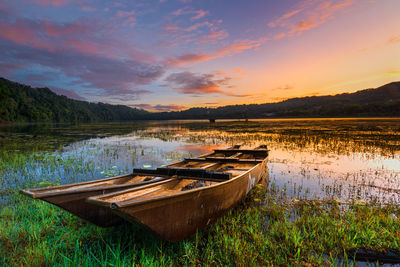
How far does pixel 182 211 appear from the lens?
3443 millimetres

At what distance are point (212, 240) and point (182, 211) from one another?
5.06 ft

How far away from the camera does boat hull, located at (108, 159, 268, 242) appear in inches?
112

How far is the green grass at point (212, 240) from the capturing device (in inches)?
138

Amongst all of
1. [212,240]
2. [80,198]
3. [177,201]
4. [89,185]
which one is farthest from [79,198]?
[212,240]

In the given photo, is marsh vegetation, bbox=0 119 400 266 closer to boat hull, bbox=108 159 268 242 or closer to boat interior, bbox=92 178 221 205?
boat hull, bbox=108 159 268 242

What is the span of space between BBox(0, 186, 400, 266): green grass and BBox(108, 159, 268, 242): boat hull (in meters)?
0.50

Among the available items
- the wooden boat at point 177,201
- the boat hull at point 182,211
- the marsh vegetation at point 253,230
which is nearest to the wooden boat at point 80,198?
the marsh vegetation at point 253,230

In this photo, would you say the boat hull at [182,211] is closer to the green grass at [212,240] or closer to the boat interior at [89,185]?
the green grass at [212,240]

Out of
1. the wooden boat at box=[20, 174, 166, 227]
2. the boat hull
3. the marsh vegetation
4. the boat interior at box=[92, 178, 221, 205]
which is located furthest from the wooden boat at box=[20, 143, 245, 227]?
the boat hull

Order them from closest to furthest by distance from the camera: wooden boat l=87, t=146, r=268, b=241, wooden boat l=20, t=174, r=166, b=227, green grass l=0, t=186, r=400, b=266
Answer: wooden boat l=87, t=146, r=268, b=241, wooden boat l=20, t=174, r=166, b=227, green grass l=0, t=186, r=400, b=266

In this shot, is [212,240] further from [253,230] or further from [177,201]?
[177,201]

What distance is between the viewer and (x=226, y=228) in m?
4.77

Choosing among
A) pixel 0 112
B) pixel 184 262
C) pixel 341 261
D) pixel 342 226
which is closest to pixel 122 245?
pixel 184 262

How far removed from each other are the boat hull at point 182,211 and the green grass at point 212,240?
0.50m
